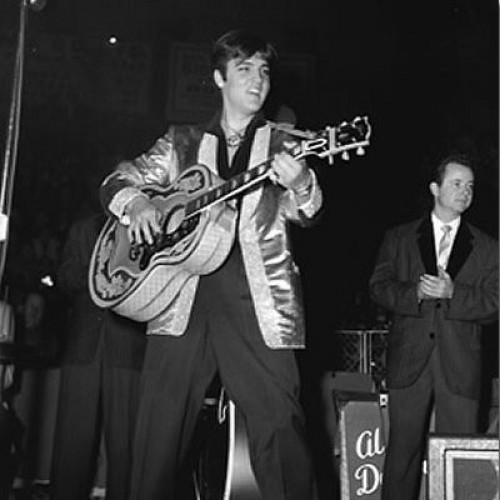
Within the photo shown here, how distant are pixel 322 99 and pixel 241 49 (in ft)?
6.30

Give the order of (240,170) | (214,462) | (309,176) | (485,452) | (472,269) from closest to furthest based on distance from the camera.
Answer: (485,452) < (309,176) < (240,170) < (214,462) < (472,269)

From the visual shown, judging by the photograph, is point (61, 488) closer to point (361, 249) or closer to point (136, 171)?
point (136, 171)

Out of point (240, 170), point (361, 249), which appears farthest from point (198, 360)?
point (361, 249)

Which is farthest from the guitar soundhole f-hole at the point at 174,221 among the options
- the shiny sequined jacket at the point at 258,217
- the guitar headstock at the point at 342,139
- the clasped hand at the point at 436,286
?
the clasped hand at the point at 436,286

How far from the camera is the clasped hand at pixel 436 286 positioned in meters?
2.82

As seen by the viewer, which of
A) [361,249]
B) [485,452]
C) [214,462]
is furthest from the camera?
[361,249]

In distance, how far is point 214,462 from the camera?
9.00ft

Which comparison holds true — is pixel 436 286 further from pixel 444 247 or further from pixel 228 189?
pixel 228 189

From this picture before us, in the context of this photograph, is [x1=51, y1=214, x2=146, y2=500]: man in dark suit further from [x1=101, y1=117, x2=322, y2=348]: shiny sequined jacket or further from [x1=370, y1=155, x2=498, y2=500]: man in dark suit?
[x1=370, y1=155, x2=498, y2=500]: man in dark suit

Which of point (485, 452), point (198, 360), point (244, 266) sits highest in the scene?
point (244, 266)

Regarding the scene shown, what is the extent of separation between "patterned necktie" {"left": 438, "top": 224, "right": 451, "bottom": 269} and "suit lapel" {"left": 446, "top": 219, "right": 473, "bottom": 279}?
18mm

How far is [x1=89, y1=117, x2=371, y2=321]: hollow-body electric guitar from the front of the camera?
7.78 feet

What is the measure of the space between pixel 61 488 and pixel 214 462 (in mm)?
508

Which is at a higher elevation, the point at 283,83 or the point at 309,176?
the point at 283,83
